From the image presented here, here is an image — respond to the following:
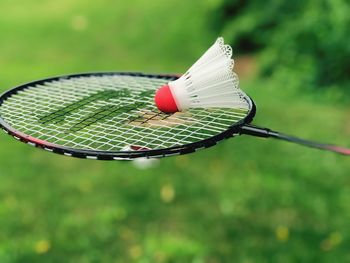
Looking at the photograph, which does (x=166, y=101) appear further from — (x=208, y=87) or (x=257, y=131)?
(x=257, y=131)

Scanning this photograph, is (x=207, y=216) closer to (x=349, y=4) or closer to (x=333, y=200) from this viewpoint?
(x=333, y=200)

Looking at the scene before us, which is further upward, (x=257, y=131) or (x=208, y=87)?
(x=208, y=87)

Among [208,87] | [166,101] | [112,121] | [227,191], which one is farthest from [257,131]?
[227,191]

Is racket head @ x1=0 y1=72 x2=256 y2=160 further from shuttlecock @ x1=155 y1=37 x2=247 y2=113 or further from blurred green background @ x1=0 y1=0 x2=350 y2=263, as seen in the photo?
blurred green background @ x1=0 y1=0 x2=350 y2=263

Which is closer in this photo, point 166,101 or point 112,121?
point 166,101

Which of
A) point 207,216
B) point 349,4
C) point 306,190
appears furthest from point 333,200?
point 349,4

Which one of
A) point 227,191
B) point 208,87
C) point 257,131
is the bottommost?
point 227,191

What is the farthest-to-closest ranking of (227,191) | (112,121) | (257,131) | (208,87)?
(227,191) → (112,121) → (208,87) → (257,131)
